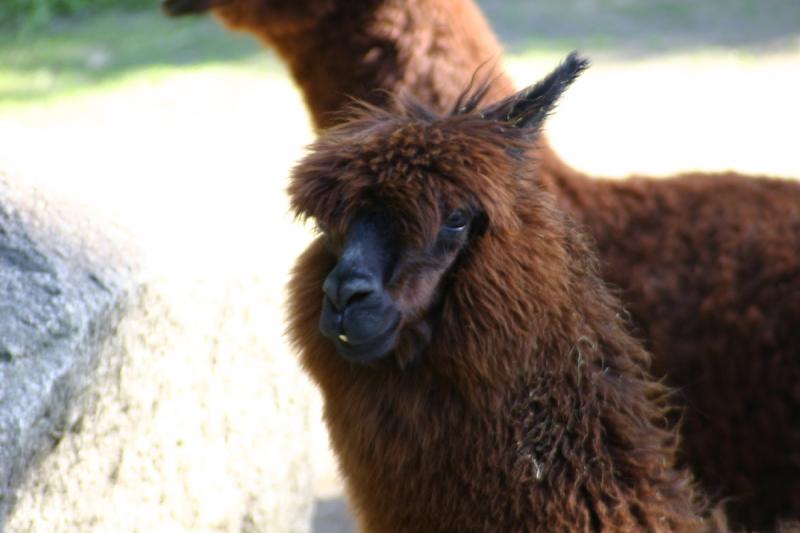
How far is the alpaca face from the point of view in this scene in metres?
2.25

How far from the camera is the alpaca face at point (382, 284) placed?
2.25 m

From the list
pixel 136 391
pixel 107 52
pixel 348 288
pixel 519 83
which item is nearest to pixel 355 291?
pixel 348 288

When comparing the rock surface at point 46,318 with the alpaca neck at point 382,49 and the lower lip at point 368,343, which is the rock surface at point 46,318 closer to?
the lower lip at point 368,343

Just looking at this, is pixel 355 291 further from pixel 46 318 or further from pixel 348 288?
pixel 46 318

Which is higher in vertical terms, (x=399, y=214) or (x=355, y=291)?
(x=399, y=214)

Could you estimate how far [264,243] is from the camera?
376cm

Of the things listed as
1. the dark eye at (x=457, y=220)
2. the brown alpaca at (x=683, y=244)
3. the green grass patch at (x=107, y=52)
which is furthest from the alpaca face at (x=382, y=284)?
the green grass patch at (x=107, y=52)

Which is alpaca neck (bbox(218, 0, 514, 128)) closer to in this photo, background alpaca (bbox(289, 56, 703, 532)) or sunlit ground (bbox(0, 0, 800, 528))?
sunlit ground (bbox(0, 0, 800, 528))

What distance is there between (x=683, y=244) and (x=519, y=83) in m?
4.48

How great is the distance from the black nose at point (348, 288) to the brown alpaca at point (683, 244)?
4.41 ft

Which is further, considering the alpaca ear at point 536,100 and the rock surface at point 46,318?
the rock surface at point 46,318

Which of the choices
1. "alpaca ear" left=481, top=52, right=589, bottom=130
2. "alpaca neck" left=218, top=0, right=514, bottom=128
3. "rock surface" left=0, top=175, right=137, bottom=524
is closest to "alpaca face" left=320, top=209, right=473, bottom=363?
"alpaca ear" left=481, top=52, right=589, bottom=130

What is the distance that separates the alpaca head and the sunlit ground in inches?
87.8

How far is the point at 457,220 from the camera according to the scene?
234 cm
